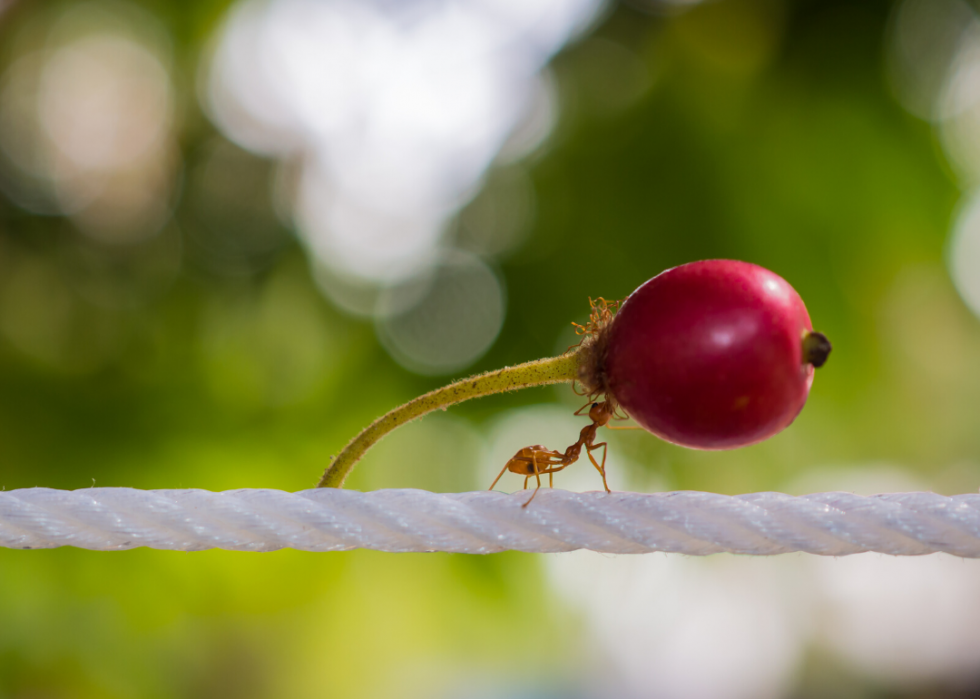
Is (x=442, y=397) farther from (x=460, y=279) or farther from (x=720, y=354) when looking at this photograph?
(x=460, y=279)

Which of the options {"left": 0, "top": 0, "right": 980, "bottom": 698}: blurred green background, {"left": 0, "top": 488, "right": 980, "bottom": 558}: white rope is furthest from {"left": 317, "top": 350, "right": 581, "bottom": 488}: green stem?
{"left": 0, "top": 0, "right": 980, "bottom": 698}: blurred green background

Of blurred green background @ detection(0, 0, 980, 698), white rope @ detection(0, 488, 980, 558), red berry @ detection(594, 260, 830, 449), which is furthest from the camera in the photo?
blurred green background @ detection(0, 0, 980, 698)

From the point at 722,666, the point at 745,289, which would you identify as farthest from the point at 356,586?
the point at 745,289

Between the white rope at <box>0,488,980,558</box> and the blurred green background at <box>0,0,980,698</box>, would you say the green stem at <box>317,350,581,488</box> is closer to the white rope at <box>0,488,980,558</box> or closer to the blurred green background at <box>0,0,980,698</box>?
the white rope at <box>0,488,980,558</box>

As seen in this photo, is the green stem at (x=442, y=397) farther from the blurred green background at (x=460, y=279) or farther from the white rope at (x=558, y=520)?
the blurred green background at (x=460, y=279)

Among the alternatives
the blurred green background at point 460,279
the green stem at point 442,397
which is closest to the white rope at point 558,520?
the green stem at point 442,397
